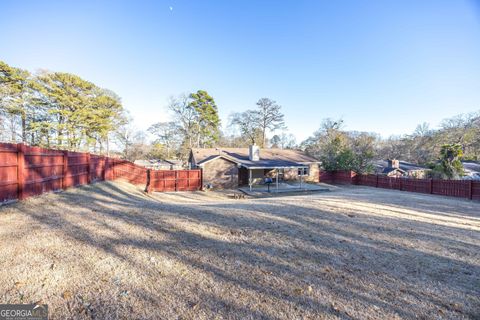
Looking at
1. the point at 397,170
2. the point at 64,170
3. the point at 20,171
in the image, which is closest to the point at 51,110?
the point at 64,170

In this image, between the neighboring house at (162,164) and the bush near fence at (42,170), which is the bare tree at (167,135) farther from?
the bush near fence at (42,170)

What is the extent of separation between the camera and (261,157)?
2288 centimetres

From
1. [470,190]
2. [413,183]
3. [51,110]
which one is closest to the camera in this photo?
[470,190]

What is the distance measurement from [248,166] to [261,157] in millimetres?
3916

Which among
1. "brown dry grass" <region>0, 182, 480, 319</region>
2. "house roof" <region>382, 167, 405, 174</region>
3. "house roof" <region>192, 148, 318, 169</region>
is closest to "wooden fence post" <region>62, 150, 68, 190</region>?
"brown dry grass" <region>0, 182, 480, 319</region>

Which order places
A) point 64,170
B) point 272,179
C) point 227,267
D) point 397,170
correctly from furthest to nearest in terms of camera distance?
point 397,170, point 272,179, point 64,170, point 227,267

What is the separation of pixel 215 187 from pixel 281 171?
25.1ft

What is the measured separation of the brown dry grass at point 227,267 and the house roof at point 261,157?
570 inches

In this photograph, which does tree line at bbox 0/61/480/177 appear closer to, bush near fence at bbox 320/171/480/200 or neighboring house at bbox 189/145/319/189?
bush near fence at bbox 320/171/480/200

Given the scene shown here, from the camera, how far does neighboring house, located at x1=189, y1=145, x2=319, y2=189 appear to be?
19750 mm

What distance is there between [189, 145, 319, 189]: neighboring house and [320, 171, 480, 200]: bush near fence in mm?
2601

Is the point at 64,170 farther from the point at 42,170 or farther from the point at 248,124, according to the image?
the point at 248,124

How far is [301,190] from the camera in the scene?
60.8 feet

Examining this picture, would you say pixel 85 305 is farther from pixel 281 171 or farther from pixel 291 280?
pixel 281 171
